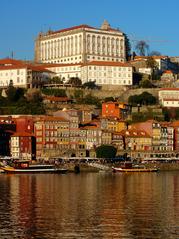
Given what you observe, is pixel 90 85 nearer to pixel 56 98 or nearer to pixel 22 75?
pixel 56 98

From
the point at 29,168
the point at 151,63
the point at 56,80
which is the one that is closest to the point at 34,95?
the point at 56,80

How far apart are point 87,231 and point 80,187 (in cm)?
1604

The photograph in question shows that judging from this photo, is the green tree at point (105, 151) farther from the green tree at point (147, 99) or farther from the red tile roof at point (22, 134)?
the green tree at point (147, 99)

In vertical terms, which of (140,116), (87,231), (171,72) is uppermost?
(171,72)

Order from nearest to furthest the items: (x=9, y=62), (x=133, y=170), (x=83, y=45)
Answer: (x=133, y=170) → (x=9, y=62) → (x=83, y=45)

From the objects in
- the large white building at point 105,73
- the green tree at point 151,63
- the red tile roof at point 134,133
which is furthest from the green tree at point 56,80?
the red tile roof at point 134,133

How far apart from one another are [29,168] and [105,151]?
8.82 m

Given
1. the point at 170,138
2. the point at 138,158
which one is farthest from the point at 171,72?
the point at 138,158

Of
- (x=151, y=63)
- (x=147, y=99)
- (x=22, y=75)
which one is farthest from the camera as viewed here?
(x=151, y=63)

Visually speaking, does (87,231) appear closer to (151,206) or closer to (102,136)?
(151,206)

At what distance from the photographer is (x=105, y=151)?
63750mm

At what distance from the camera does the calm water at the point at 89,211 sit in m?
23.9

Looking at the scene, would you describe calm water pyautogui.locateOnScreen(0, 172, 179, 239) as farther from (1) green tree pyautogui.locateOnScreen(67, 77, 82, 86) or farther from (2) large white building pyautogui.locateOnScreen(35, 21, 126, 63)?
(2) large white building pyautogui.locateOnScreen(35, 21, 126, 63)

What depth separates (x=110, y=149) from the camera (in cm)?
6391
